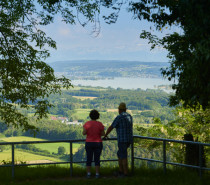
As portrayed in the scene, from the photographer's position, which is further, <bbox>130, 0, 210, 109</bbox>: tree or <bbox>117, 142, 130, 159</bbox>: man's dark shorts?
<bbox>117, 142, 130, 159</bbox>: man's dark shorts

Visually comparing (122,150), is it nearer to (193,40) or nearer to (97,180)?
(97,180)

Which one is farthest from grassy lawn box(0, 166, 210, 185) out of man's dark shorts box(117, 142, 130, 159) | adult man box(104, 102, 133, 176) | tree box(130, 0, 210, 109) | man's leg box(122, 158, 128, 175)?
tree box(130, 0, 210, 109)

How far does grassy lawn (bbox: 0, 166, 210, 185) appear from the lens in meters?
7.69

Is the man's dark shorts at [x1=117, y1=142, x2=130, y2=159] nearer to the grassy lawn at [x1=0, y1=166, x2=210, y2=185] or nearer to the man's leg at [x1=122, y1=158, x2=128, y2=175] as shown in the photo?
the man's leg at [x1=122, y1=158, x2=128, y2=175]

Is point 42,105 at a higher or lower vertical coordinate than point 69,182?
higher

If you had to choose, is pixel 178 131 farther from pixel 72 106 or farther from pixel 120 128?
pixel 72 106

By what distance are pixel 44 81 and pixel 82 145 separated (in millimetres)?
6231

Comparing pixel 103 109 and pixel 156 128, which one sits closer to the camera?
pixel 156 128

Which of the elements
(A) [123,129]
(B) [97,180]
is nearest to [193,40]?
(A) [123,129]

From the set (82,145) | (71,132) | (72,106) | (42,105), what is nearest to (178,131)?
(42,105)

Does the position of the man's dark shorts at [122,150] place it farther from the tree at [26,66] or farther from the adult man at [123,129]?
the tree at [26,66]

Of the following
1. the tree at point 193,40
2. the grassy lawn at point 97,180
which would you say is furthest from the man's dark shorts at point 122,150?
the tree at point 193,40

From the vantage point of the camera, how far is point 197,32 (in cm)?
568

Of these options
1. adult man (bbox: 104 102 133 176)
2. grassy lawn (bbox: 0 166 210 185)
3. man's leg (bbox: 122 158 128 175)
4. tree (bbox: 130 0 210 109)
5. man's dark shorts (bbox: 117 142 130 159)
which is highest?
tree (bbox: 130 0 210 109)
